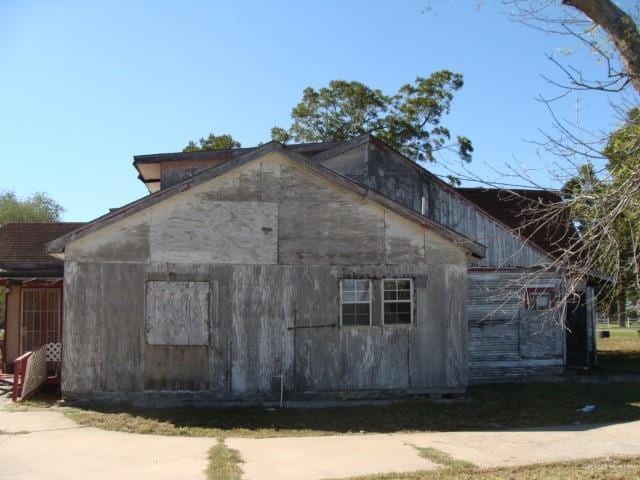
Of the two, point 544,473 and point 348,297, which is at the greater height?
point 348,297

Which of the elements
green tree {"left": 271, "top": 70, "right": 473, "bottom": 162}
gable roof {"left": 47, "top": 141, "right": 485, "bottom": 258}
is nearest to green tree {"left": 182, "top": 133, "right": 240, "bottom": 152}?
green tree {"left": 271, "top": 70, "right": 473, "bottom": 162}

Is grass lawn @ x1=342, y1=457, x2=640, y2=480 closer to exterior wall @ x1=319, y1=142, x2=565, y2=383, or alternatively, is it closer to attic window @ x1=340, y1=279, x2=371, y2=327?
attic window @ x1=340, y1=279, x2=371, y2=327

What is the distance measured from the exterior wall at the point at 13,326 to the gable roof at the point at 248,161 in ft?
18.5

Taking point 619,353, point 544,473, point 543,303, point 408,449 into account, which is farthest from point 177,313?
point 619,353

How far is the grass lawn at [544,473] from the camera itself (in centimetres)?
827

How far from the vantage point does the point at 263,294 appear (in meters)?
13.8

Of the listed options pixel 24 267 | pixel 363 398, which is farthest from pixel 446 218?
pixel 24 267

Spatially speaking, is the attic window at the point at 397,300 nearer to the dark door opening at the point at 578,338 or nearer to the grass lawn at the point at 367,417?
the grass lawn at the point at 367,417

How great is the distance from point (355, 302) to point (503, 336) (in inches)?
242

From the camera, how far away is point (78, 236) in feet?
43.4

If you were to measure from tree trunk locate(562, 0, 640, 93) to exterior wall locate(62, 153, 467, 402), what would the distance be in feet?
24.4

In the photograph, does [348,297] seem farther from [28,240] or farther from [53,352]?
[28,240]

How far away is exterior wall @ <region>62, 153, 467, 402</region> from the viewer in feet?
43.8

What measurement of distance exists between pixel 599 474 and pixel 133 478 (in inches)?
233
